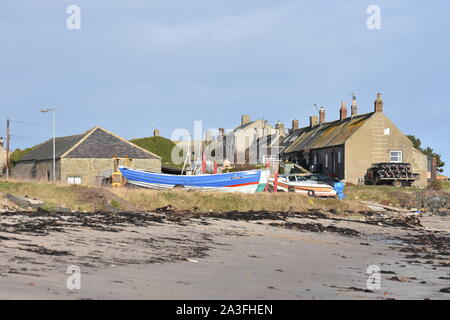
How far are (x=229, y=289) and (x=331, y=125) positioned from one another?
226ft

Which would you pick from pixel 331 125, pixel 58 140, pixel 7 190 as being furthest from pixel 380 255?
pixel 331 125

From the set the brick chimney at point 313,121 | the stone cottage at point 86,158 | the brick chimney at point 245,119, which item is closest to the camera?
the stone cottage at point 86,158

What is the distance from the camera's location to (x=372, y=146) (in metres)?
67.1

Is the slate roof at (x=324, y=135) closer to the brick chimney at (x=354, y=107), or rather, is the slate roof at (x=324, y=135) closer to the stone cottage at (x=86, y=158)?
the brick chimney at (x=354, y=107)

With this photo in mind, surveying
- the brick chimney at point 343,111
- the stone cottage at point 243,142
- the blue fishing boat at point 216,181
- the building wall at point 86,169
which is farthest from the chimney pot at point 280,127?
the blue fishing boat at point 216,181

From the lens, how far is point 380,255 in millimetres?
20984

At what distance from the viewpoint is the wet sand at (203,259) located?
1220 cm

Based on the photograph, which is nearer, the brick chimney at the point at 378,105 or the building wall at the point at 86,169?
the building wall at the point at 86,169

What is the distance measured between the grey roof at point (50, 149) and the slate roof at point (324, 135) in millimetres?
26654

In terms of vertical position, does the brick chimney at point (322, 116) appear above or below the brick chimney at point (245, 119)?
below

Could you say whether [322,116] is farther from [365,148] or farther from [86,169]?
[86,169]

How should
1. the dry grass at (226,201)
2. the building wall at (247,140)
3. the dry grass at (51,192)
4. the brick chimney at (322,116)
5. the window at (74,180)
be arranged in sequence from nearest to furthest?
the dry grass at (51,192) < the dry grass at (226,201) < the window at (74,180) < the brick chimney at (322,116) < the building wall at (247,140)

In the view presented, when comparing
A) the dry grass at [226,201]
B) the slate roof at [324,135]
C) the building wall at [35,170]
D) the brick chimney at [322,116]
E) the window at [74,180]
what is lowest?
the dry grass at [226,201]
